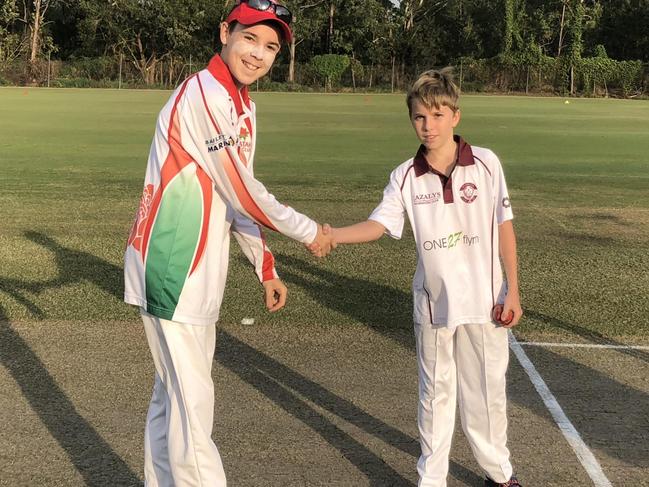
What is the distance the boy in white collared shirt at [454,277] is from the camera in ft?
11.8

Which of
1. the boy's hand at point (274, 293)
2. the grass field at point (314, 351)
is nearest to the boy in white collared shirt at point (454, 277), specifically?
the boy's hand at point (274, 293)

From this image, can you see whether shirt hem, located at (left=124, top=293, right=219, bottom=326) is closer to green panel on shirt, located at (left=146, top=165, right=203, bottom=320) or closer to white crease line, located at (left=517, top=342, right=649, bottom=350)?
green panel on shirt, located at (left=146, top=165, right=203, bottom=320)

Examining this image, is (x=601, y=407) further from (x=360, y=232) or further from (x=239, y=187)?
(x=239, y=187)

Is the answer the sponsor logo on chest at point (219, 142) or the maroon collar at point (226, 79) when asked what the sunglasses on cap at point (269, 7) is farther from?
the sponsor logo on chest at point (219, 142)

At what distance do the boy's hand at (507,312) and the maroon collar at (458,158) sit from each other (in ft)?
2.17

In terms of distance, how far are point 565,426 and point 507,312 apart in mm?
1338

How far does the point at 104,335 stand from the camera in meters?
6.08

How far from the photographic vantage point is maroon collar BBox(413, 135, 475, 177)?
142 inches

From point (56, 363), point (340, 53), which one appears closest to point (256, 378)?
point (56, 363)

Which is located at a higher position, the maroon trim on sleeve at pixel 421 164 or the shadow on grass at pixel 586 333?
the maroon trim on sleeve at pixel 421 164

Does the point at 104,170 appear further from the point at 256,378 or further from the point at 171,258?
the point at 171,258

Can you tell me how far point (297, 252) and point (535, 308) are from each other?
3129 mm

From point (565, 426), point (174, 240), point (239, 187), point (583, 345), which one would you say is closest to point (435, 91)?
point (239, 187)

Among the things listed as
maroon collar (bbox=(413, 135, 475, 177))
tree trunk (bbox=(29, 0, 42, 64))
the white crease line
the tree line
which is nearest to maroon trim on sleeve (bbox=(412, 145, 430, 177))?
maroon collar (bbox=(413, 135, 475, 177))
